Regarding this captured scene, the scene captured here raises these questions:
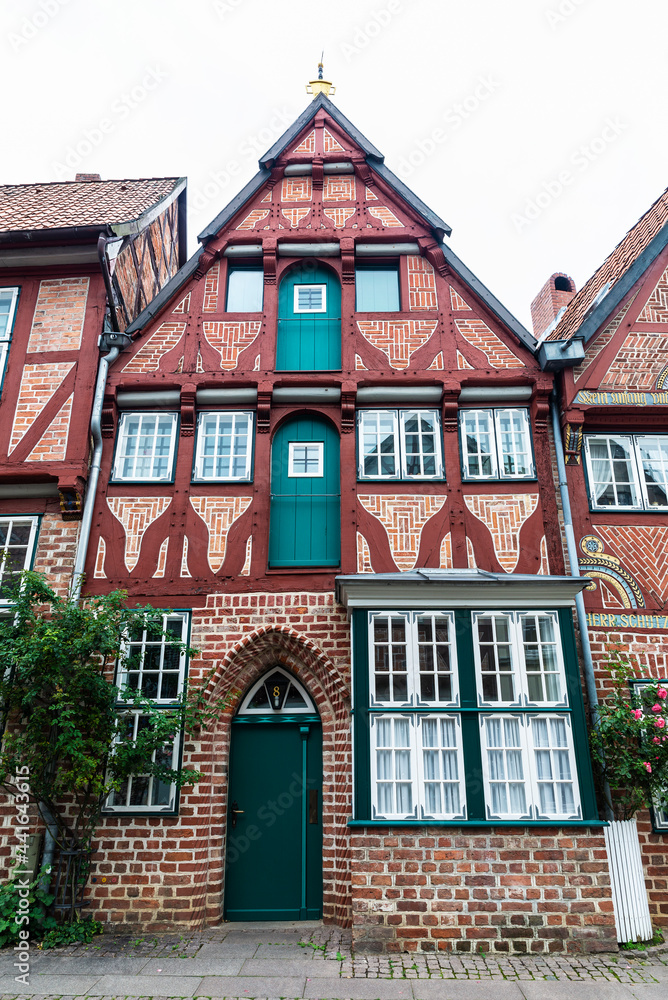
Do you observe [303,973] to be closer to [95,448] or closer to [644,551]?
Result: [644,551]

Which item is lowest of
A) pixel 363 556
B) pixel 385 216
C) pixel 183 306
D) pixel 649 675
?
pixel 649 675

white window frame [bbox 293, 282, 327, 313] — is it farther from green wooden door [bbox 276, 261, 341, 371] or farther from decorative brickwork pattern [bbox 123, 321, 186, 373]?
decorative brickwork pattern [bbox 123, 321, 186, 373]

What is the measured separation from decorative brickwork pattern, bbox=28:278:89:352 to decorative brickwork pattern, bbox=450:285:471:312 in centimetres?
554

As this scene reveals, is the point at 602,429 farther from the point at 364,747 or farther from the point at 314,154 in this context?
the point at 314,154

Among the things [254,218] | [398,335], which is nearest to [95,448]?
[254,218]

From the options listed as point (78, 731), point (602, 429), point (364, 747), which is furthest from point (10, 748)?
point (602, 429)

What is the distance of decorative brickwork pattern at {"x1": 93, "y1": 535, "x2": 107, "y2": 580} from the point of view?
971cm

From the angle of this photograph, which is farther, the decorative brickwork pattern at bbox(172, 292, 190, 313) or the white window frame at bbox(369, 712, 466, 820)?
the decorative brickwork pattern at bbox(172, 292, 190, 313)

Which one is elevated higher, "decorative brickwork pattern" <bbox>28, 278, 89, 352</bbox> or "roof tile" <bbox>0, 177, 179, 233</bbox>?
"roof tile" <bbox>0, 177, 179, 233</bbox>

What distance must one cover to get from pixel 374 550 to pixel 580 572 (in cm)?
274

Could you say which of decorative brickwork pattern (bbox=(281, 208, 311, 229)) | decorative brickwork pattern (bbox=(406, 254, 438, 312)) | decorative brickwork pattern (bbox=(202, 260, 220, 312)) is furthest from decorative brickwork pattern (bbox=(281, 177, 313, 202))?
decorative brickwork pattern (bbox=(406, 254, 438, 312))

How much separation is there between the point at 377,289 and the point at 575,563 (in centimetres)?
519

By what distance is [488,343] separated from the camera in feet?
35.4

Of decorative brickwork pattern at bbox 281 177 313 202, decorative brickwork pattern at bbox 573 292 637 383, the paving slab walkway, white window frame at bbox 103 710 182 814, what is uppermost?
decorative brickwork pattern at bbox 281 177 313 202
